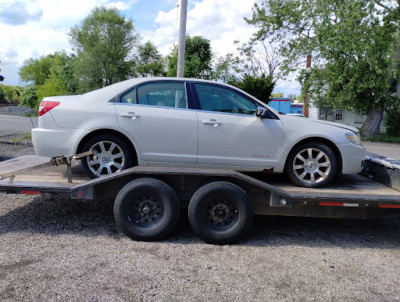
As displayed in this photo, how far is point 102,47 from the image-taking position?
49.6m

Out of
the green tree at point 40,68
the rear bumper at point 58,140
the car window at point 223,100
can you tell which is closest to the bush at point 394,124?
the car window at point 223,100

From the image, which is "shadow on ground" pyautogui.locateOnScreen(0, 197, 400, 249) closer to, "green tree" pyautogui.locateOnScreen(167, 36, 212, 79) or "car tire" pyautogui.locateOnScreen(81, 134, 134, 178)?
"car tire" pyautogui.locateOnScreen(81, 134, 134, 178)

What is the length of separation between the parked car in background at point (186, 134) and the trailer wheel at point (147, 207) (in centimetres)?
54

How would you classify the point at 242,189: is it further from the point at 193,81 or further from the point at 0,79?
the point at 0,79

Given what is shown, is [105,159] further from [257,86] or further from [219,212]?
[257,86]

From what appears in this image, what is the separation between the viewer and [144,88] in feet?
16.1

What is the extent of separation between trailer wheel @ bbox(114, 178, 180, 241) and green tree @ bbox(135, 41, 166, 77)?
171ft

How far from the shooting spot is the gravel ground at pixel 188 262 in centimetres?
323

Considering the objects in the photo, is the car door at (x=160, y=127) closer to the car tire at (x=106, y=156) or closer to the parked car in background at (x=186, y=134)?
the parked car in background at (x=186, y=134)

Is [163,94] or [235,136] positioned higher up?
[163,94]

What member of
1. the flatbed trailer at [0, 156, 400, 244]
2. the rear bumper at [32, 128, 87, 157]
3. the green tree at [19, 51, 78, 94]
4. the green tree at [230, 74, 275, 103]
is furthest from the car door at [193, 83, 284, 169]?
the green tree at [19, 51, 78, 94]

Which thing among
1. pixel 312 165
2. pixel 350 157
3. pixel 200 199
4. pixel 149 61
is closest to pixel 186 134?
pixel 200 199

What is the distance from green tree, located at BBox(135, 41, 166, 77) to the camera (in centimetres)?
5521

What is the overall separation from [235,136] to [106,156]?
1.74 meters
